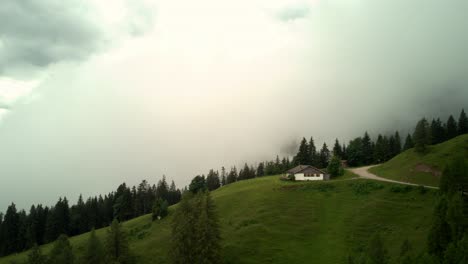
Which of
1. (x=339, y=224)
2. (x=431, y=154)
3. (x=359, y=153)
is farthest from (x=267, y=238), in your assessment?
(x=359, y=153)

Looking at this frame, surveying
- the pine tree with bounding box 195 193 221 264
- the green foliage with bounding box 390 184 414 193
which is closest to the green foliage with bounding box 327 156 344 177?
the green foliage with bounding box 390 184 414 193

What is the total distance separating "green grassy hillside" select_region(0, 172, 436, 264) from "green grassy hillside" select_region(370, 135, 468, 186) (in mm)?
10537

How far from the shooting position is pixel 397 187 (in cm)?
8544

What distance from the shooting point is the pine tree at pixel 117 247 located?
217 ft

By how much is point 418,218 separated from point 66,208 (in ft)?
367

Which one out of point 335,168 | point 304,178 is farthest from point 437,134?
point 304,178

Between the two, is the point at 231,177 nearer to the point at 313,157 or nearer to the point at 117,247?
the point at 313,157

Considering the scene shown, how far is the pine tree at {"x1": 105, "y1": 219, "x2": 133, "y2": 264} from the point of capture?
66.2m

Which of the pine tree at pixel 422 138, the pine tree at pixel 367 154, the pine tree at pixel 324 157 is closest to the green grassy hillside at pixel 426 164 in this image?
the pine tree at pixel 422 138

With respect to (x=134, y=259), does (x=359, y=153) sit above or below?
above

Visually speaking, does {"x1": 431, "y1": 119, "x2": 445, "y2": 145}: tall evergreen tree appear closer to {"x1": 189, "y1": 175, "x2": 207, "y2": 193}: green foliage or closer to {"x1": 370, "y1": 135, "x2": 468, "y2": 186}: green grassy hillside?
{"x1": 370, "y1": 135, "x2": 468, "y2": 186}: green grassy hillside

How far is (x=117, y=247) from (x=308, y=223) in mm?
39863

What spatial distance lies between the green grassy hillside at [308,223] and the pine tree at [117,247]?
23.0ft

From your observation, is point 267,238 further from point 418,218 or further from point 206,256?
point 418,218
